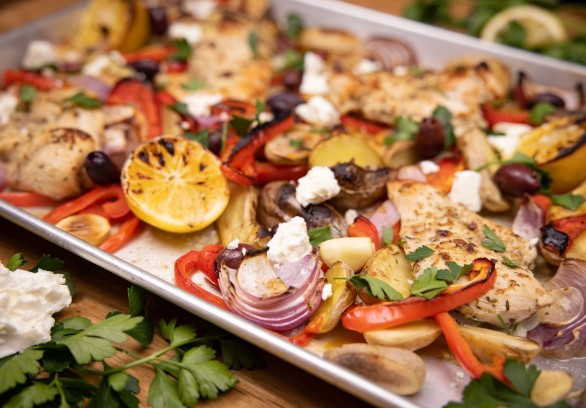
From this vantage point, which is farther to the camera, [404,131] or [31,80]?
[31,80]

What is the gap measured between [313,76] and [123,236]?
1718 mm

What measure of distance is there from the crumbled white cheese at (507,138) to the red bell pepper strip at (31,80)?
261 cm

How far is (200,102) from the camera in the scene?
12.4 ft

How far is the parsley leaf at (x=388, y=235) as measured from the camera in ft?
9.43

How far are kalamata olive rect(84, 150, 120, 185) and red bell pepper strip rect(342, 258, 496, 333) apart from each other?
4.80 ft

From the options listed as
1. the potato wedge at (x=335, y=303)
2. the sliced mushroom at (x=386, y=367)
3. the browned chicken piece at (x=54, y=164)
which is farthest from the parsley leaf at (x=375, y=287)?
the browned chicken piece at (x=54, y=164)

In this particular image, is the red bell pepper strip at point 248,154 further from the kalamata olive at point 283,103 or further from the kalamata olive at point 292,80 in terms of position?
the kalamata olive at point 292,80

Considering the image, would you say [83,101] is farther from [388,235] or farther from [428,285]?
[428,285]

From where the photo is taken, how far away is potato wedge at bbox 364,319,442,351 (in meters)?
2.37

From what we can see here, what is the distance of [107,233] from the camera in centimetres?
306

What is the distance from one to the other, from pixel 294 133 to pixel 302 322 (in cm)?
121

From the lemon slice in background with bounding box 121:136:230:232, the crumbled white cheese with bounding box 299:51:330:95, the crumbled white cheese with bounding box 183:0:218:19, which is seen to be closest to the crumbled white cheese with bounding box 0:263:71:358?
the lemon slice in background with bounding box 121:136:230:232

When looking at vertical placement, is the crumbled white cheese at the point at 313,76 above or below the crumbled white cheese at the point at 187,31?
below

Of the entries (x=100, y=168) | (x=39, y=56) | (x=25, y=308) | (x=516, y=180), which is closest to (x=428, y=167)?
(x=516, y=180)
